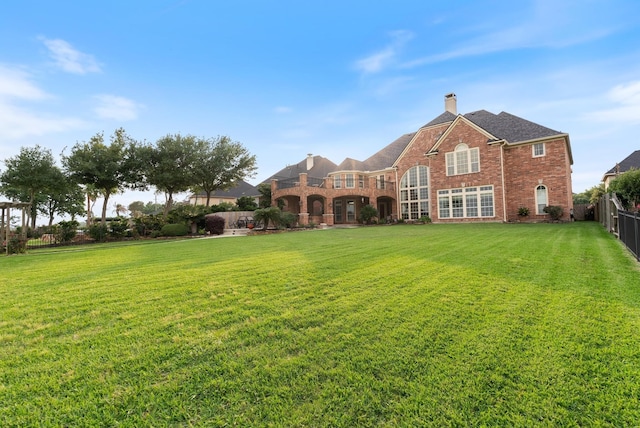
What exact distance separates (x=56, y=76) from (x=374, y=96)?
16.0 metres

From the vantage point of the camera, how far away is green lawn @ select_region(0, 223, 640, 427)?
1.79 meters

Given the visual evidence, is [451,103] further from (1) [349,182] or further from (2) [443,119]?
(1) [349,182]

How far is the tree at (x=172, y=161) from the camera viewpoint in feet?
73.2

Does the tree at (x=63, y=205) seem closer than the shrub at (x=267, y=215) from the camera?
No

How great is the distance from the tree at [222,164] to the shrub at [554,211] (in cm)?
2362

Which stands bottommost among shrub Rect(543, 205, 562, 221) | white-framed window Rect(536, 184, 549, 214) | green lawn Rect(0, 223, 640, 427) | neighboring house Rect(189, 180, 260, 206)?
green lawn Rect(0, 223, 640, 427)

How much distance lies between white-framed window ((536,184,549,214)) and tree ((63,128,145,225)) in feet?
95.7

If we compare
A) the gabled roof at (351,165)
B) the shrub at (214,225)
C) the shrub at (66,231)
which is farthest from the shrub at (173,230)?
the gabled roof at (351,165)

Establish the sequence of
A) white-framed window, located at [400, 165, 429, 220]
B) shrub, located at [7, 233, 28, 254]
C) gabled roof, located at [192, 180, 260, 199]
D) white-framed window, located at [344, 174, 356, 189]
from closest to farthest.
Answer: shrub, located at [7, 233, 28, 254] → white-framed window, located at [344, 174, 356, 189] → white-framed window, located at [400, 165, 429, 220] → gabled roof, located at [192, 180, 260, 199]

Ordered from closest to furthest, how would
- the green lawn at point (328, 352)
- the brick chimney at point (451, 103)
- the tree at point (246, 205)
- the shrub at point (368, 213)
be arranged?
the green lawn at point (328, 352), the shrub at point (368, 213), the tree at point (246, 205), the brick chimney at point (451, 103)

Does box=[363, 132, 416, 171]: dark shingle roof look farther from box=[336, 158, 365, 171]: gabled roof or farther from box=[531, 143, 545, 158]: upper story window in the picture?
box=[531, 143, 545, 158]: upper story window

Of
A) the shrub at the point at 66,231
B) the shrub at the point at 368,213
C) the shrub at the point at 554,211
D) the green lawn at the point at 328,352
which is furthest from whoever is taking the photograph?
the shrub at the point at 368,213

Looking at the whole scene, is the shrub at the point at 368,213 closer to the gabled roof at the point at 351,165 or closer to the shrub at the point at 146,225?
the gabled roof at the point at 351,165

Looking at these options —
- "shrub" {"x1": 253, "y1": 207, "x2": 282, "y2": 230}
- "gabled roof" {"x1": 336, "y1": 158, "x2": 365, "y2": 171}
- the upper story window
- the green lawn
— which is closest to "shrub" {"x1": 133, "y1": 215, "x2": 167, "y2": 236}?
"shrub" {"x1": 253, "y1": 207, "x2": 282, "y2": 230}
